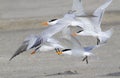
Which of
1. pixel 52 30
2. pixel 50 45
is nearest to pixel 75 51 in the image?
pixel 52 30

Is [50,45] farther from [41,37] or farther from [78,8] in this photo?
[41,37]

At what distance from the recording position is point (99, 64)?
14.3 meters

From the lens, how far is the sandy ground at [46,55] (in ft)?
44.4

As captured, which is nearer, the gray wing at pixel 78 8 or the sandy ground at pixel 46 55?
the sandy ground at pixel 46 55

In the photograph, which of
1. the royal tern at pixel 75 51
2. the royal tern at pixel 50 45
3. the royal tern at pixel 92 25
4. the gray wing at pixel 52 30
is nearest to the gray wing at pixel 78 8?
the royal tern at pixel 92 25

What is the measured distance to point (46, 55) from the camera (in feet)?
51.6

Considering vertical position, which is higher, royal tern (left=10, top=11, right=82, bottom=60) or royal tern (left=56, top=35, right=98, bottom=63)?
royal tern (left=10, top=11, right=82, bottom=60)

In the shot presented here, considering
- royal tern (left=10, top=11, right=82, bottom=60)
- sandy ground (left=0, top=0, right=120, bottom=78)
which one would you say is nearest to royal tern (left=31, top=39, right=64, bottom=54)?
sandy ground (left=0, top=0, right=120, bottom=78)

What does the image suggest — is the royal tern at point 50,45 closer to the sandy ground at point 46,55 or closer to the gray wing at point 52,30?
the sandy ground at point 46,55

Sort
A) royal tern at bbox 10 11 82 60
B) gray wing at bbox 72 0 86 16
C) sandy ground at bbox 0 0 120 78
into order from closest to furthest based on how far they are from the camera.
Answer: royal tern at bbox 10 11 82 60 → sandy ground at bbox 0 0 120 78 → gray wing at bbox 72 0 86 16

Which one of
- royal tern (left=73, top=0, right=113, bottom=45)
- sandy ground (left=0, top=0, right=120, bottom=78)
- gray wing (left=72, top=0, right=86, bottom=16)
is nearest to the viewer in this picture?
sandy ground (left=0, top=0, right=120, bottom=78)

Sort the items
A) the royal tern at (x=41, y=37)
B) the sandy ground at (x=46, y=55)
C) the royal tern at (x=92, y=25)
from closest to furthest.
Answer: the royal tern at (x=41, y=37) → the sandy ground at (x=46, y=55) → the royal tern at (x=92, y=25)

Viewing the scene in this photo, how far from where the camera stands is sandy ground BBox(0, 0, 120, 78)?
533 inches

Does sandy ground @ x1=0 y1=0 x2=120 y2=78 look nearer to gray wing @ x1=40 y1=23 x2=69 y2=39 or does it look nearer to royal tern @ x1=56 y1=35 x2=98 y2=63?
royal tern @ x1=56 y1=35 x2=98 y2=63
